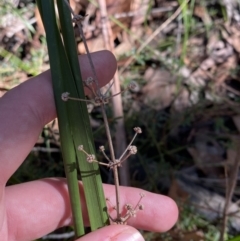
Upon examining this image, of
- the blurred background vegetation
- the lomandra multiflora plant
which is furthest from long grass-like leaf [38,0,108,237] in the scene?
the blurred background vegetation

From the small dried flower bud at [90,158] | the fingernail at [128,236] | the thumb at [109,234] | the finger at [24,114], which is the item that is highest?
the finger at [24,114]

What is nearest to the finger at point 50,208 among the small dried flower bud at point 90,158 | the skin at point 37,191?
the skin at point 37,191

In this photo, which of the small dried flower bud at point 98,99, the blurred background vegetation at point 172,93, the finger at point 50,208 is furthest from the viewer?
the blurred background vegetation at point 172,93

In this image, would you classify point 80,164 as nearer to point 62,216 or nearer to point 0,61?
point 62,216

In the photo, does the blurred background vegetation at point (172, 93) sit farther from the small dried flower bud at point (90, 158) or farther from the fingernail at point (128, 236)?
the small dried flower bud at point (90, 158)

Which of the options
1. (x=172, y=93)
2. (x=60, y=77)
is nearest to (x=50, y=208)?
(x=60, y=77)

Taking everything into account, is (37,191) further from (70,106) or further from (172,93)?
(172,93)

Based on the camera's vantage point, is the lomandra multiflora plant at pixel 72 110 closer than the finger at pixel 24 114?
Yes
